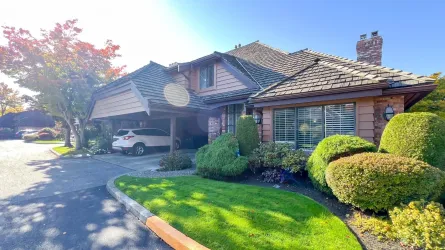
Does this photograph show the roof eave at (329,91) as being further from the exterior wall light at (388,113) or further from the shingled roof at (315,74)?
the exterior wall light at (388,113)

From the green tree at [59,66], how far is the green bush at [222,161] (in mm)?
12537

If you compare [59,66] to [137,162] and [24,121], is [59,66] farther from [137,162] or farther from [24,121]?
[24,121]

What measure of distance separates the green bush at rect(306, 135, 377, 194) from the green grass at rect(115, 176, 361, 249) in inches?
24.2

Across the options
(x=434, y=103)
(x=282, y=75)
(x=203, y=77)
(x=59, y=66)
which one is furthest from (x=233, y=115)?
(x=59, y=66)

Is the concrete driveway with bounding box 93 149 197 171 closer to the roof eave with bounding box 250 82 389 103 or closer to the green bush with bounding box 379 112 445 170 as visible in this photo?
the roof eave with bounding box 250 82 389 103

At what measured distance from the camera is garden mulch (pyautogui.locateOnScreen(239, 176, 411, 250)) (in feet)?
9.46

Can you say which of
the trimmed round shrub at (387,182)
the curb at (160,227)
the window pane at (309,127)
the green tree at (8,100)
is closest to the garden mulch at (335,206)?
the trimmed round shrub at (387,182)

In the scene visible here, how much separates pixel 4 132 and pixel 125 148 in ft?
147

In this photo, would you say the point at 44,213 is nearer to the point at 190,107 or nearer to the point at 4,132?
the point at 190,107

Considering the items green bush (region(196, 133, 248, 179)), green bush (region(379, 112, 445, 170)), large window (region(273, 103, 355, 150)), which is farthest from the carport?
green bush (region(379, 112, 445, 170))

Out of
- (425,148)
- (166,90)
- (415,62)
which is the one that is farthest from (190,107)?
(415,62)

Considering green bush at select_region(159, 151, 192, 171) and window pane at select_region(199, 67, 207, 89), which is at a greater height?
window pane at select_region(199, 67, 207, 89)

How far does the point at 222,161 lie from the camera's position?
6.44m

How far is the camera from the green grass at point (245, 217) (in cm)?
287
